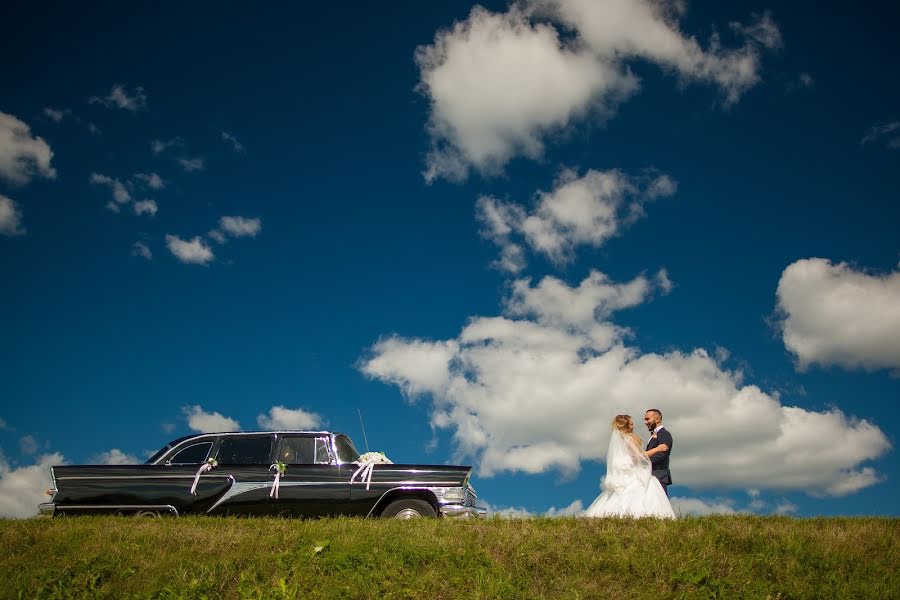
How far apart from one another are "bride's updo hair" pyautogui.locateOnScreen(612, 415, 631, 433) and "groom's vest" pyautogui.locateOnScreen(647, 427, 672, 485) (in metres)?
0.63

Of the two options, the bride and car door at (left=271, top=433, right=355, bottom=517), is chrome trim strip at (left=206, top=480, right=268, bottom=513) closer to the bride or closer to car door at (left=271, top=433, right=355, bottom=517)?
car door at (left=271, top=433, right=355, bottom=517)

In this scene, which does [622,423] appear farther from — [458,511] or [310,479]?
[310,479]

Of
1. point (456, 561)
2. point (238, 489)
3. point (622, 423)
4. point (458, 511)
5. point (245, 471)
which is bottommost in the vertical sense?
point (456, 561)

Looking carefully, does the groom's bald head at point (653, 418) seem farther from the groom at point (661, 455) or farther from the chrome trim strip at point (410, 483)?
the chrome trim strip at point (410, 483)

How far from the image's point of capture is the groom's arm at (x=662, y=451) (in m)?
13.5

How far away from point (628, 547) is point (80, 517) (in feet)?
32.0

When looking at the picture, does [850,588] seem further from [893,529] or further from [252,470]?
[252,470]

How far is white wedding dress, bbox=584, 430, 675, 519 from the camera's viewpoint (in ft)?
42.8

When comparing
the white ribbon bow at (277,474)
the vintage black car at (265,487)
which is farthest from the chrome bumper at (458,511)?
the white ribbon bow at (277,474)

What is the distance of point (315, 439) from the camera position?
13641 millimetres

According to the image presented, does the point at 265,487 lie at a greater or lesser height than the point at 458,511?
greater

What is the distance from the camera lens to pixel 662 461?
44.5 feet

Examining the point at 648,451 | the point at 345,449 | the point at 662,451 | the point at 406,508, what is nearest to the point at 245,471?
the point at 345,449

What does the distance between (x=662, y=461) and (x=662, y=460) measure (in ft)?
0.08
